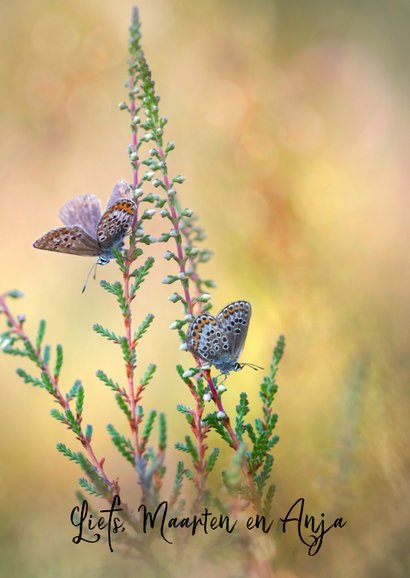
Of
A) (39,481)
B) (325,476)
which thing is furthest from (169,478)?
(325,476)

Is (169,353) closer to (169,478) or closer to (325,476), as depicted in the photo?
(169,478)

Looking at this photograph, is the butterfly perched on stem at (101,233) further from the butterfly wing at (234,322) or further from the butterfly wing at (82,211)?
the butterfly wing at (234,322)

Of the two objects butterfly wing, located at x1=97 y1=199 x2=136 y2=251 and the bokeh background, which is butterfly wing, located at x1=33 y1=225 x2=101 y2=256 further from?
the bokeh background

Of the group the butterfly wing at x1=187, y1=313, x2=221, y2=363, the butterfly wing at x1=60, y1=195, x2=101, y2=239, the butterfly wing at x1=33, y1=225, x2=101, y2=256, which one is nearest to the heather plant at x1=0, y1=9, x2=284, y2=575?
the butterfly wing at x1=187, y1=313, x2=221, y2=363

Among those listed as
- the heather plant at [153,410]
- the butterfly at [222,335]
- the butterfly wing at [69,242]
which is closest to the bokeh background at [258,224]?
the heather plant at [153,410]

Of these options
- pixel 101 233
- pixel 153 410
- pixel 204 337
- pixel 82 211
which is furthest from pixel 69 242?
pixel 153 410
